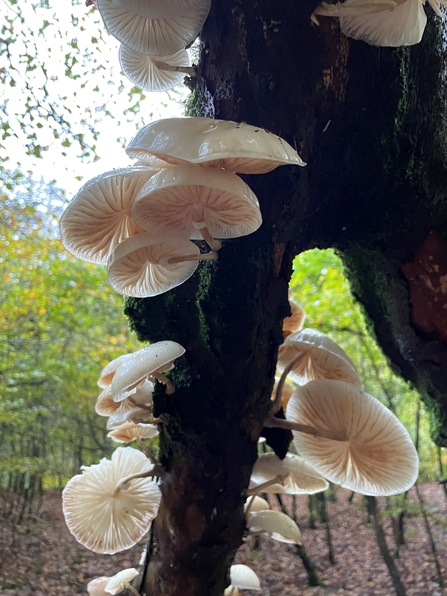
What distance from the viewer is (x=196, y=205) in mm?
941

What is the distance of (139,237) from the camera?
2.96 feet

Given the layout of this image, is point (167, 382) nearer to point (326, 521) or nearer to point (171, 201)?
point (171, 201)

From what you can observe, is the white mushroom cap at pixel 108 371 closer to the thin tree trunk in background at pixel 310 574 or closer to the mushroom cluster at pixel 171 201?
the mushroom cluster at pixel 171 201

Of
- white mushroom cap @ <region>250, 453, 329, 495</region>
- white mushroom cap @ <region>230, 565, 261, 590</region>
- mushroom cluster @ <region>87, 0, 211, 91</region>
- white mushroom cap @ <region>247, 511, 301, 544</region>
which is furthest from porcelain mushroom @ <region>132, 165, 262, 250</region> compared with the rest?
white mushroom cap @ <region>230, 565, 261, 590</region>

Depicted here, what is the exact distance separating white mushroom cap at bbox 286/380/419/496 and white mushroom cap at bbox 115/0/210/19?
1014mm

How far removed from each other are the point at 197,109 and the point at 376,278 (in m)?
0.99

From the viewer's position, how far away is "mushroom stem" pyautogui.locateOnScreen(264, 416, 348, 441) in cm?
116

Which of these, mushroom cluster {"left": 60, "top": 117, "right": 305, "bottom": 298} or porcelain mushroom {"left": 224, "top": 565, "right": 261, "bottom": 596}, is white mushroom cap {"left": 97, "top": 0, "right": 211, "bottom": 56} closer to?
mushroom cluster {"left": 60, "top": 117, "right": 305, "bottom": 298}

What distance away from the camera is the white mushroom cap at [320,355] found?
1.30 metres

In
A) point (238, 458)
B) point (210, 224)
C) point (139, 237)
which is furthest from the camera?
point (238, 458)

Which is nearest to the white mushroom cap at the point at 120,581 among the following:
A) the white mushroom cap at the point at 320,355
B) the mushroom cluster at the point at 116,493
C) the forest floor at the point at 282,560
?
the mushroom cluster at the point at 116,493

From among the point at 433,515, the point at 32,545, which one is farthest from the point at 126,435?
the point at 433,515

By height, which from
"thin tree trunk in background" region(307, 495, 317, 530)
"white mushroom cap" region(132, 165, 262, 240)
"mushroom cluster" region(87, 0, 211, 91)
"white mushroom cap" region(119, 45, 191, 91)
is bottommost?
"thin tree trunk in background" region(307, 495, 317, 530)

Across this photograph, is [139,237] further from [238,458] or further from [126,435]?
[126,435]
